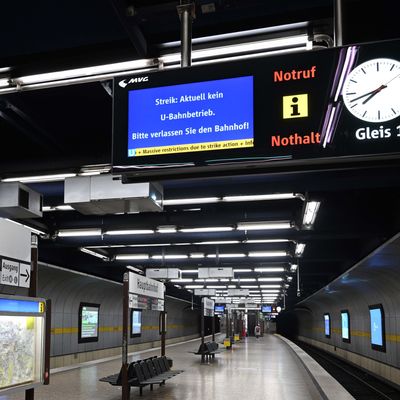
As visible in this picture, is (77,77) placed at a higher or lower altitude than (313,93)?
higher

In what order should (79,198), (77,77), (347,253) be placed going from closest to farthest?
1. (77,77)
2. (79,198)
3. (347,253)

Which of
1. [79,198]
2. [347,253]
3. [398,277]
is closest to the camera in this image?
[79,198]

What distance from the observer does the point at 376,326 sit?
18.5 meters

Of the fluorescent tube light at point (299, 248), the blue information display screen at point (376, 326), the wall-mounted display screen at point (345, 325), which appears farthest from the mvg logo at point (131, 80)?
the wall-mounted display screen at point (345, 325)

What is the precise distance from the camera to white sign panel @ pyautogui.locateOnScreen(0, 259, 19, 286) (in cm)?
445

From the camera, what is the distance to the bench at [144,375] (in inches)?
435

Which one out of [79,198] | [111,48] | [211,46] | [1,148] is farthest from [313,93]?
[1,148]

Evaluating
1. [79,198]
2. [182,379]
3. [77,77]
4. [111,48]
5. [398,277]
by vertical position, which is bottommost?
[182,379]

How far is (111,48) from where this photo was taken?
474 cm

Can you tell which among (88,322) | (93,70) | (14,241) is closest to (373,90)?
(93,70)

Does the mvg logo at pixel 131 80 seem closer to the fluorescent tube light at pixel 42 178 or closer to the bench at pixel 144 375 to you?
the fluorescent tube light at pixel 42 178

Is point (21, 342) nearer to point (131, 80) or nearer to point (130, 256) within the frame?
point (131, 80)

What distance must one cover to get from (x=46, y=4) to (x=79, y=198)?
11.0 feet

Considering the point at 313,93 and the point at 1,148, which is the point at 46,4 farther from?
the point at 1,148
